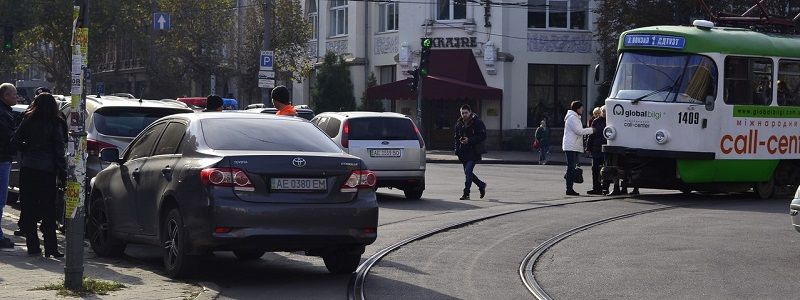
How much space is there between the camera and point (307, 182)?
1052 centimetres

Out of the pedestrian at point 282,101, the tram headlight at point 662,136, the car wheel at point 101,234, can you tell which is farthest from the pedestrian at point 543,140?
the car wheel at point 101,234

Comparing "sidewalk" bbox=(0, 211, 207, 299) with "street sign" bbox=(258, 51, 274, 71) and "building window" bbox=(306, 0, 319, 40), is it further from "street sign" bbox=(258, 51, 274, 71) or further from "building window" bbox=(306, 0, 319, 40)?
"building window" bbox=(306, 0, 319, 40)

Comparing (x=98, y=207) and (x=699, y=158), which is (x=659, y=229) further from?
(x=98, y=207)

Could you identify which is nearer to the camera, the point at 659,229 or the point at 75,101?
the point at 75,101

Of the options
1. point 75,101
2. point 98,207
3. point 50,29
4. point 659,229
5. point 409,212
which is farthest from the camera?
point 50,29

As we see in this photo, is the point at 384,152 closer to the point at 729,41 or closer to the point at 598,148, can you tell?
the point at 598,148

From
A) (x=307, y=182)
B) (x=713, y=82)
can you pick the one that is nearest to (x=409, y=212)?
(x=713, y=82)

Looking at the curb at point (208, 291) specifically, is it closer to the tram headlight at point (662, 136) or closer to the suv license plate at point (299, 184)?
the suv license plate at point (299, 184)

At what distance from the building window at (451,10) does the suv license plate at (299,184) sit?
39443mm

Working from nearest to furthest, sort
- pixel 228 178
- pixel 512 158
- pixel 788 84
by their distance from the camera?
pixel 228 178 → pixel 788 84 → pixel 512 158

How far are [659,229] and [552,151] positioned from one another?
33.1 metres

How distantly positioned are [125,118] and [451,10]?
115ft

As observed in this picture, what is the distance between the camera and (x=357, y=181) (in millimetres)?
10773

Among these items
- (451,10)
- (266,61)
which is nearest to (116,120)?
(266,61)
